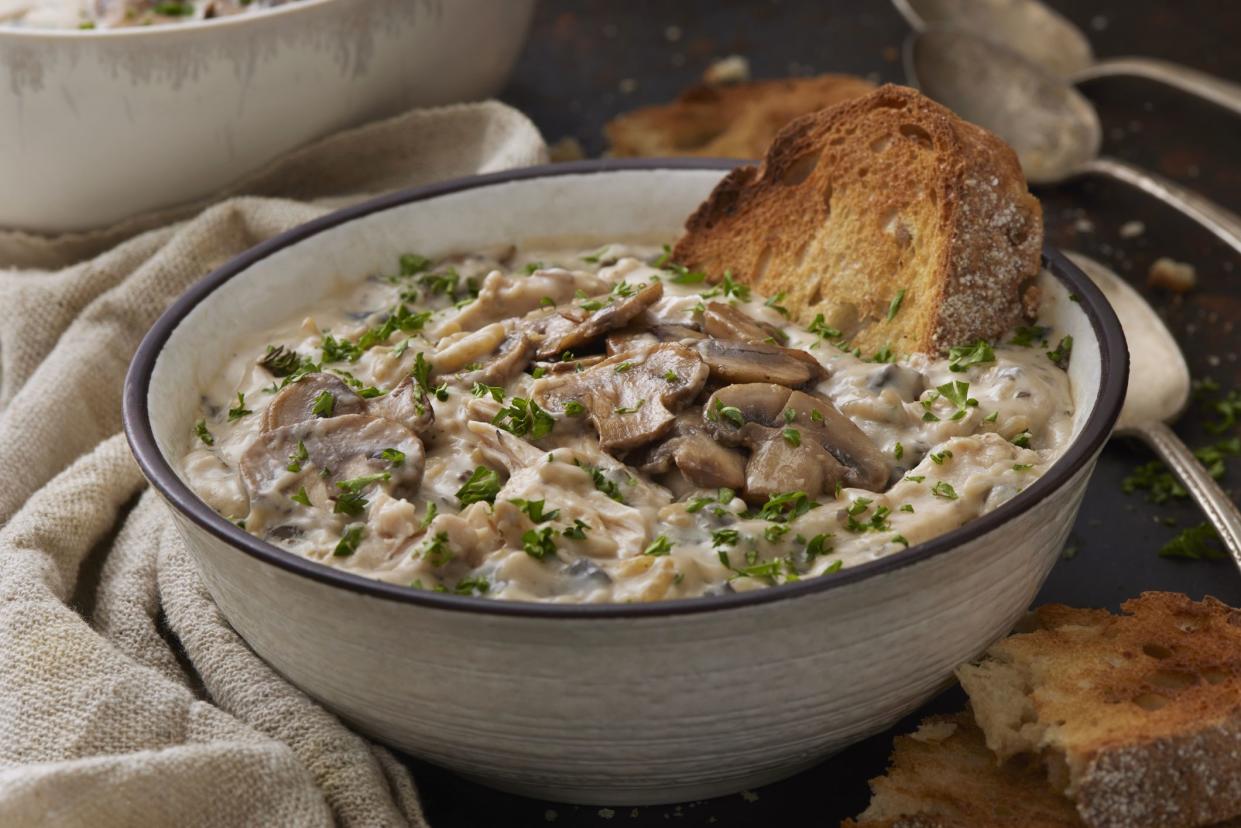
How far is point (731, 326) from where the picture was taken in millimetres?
3316

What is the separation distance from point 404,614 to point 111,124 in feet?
8.26

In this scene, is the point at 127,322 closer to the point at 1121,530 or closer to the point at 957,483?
the point at 957,483

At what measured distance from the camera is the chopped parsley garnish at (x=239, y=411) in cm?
326

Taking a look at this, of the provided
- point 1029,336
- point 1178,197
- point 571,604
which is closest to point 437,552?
point 571,604

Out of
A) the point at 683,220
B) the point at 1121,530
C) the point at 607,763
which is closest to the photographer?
the point at 607,763

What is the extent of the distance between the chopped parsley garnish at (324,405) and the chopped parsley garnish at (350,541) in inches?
16.9

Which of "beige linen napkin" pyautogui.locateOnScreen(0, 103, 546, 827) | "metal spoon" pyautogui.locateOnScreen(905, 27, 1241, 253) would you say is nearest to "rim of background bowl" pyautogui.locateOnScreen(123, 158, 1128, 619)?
"beige linen napkin" pyautogui.locateOnScreen(0, 103, 546, 827)

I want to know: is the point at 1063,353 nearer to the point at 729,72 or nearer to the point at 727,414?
the point at 727,414

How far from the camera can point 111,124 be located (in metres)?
4.28

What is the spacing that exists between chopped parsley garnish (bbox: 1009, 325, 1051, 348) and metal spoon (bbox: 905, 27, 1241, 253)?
74.1 inches

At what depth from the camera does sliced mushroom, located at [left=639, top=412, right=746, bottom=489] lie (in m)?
2.82

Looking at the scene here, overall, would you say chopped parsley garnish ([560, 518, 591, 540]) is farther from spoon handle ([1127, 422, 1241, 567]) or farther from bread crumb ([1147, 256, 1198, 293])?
bread crumb ([1147, 256, 1198, 293])

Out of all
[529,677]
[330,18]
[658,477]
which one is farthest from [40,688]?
[330,18]

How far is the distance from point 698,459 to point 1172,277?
7.64ft
